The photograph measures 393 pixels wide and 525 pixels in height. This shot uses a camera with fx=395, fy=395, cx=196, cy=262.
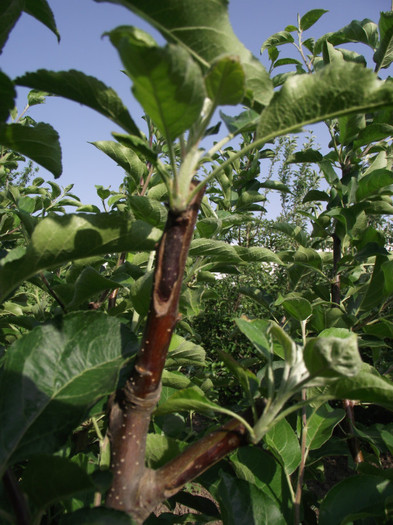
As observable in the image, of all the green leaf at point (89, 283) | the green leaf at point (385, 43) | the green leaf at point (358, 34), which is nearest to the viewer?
the green leaf at point (89, 283)

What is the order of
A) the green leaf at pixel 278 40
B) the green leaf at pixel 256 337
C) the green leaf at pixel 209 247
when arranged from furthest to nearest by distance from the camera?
1. the green leaf at pixel 278 40
2. the green leaf at pixel 209 247
3. the green leaf at pixel 256 337

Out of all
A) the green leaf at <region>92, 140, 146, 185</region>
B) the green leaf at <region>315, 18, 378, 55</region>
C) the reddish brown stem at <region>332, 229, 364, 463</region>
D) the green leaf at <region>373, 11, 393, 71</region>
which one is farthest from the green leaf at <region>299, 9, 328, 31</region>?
the green leaf at <region>92, 140, 146, 185</region>

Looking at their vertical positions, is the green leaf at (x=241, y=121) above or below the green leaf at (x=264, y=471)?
above

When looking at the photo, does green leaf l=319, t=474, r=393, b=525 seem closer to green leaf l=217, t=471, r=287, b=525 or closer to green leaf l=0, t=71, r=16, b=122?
green leaf l=217, t=471, r=287, b=525

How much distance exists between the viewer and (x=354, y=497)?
1.04 meters

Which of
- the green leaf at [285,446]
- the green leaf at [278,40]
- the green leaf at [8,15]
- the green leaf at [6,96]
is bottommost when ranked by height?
the green leaf at [285,446]

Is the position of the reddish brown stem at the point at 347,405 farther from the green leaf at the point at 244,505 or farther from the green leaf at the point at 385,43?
the green leaf at the point at 385,43

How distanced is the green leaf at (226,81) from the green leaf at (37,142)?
0.35 metres

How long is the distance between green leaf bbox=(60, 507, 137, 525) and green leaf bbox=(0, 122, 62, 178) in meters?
0.63

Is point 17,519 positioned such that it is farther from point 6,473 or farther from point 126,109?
point 126,109

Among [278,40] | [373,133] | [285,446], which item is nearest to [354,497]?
[285,446]

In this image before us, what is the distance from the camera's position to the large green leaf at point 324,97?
554mm

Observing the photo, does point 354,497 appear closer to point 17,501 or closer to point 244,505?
point 244,505

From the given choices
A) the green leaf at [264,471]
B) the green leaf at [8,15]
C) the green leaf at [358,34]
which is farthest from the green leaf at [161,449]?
the green leaf at [358,34]
